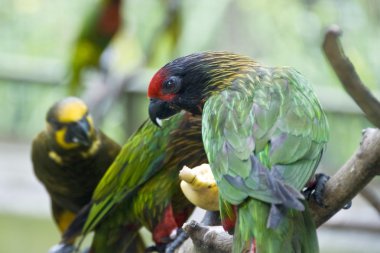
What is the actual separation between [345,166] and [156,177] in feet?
3.72

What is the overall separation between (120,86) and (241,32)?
3.24 metres

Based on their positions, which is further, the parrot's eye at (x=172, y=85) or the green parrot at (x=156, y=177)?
the green parrot at (x=156, y=177)

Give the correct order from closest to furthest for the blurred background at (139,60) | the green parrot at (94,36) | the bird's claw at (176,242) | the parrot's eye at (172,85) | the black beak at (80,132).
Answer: the parrot's eye at (172,85)
the bird's claw at (176,242)
the black beak at (80,132)
the green parrot at (94,36)
the blurred background at (139,60)

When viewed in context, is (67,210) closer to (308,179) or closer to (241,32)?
(308,179)

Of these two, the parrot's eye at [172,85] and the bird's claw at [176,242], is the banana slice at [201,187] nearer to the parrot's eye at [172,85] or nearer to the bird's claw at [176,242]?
the parrot's eye at [172,85]

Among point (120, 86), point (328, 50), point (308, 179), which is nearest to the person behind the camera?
point (328, 50)

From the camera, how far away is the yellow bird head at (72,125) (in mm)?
3314

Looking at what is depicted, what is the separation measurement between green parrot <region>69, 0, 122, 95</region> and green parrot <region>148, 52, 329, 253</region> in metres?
3.07

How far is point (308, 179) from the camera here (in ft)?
5.55

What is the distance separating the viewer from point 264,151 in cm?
172

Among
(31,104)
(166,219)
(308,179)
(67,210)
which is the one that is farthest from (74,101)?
(31,104)

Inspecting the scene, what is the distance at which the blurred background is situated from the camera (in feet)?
Result: 21.2

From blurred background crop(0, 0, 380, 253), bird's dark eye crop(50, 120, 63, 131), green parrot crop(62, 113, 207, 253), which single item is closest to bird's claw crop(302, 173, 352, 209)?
green parrot crop(62, 113, 207, 253)

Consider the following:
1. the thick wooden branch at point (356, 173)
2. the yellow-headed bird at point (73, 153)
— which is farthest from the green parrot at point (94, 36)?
the thick wooden branch at point (356, 173)
